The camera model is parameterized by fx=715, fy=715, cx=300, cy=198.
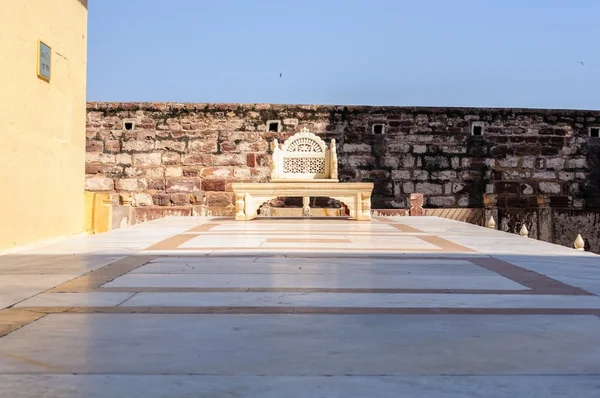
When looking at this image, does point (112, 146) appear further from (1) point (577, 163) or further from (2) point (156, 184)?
(1) point (577, 163)

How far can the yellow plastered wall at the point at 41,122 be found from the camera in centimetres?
478

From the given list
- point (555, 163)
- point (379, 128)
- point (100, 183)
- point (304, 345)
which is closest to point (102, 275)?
point (304, 345)

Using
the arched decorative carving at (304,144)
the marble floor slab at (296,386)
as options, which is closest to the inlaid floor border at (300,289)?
the marble floor slab at (296,386)

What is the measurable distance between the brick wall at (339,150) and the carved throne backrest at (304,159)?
77.9 inches

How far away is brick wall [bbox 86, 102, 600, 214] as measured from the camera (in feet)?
34.8

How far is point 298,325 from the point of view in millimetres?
2193

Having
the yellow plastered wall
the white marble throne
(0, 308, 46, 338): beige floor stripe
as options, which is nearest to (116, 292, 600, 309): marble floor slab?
(0, 308, 46, 338): beige floor stripe

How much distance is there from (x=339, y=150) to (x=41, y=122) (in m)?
5.90

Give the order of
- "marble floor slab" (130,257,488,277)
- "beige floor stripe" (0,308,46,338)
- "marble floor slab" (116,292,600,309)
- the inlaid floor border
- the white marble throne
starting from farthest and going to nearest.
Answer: the white marble throne < "marble floor slab" (130,257,488,277) < "marble floor slab" (116,292,600,309) < the inlaid floor border < "beige floor stripe" (0,308,46,338)

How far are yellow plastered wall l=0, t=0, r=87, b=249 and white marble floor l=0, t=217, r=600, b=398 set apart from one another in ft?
2.92

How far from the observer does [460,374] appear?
5.31 ft
